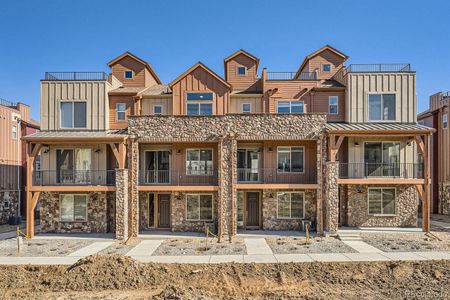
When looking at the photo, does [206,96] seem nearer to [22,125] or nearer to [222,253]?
[222,253]

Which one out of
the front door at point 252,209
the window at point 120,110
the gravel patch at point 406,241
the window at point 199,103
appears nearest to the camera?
the gravel patch at point 406,241

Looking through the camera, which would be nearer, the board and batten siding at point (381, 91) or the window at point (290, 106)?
the board and batten siding at point (381, 91)

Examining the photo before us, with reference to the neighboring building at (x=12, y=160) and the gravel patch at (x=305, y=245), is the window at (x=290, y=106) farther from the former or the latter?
the neighboring building at (x=12, y=160)

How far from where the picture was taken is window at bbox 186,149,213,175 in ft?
62.2

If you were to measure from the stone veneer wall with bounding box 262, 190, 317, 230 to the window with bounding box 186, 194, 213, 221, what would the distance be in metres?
3.28

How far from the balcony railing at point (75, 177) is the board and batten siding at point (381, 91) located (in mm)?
15389

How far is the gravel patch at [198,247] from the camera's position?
554 inches

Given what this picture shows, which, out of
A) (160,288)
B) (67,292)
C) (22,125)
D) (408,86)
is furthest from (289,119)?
(22,125)

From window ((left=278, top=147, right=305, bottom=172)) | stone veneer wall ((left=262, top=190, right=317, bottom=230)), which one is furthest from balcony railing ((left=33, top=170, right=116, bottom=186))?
window ((left=278, top=147, right=305, bottom=172))

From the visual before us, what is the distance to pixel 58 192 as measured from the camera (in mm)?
18859

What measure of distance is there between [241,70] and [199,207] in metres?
9.90

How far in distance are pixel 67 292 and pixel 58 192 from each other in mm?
10048

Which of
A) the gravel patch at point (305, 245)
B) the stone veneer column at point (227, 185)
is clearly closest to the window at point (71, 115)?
the stone veneer column at point (227, 185)

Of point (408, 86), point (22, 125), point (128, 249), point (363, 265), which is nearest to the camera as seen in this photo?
point (363, 265)
